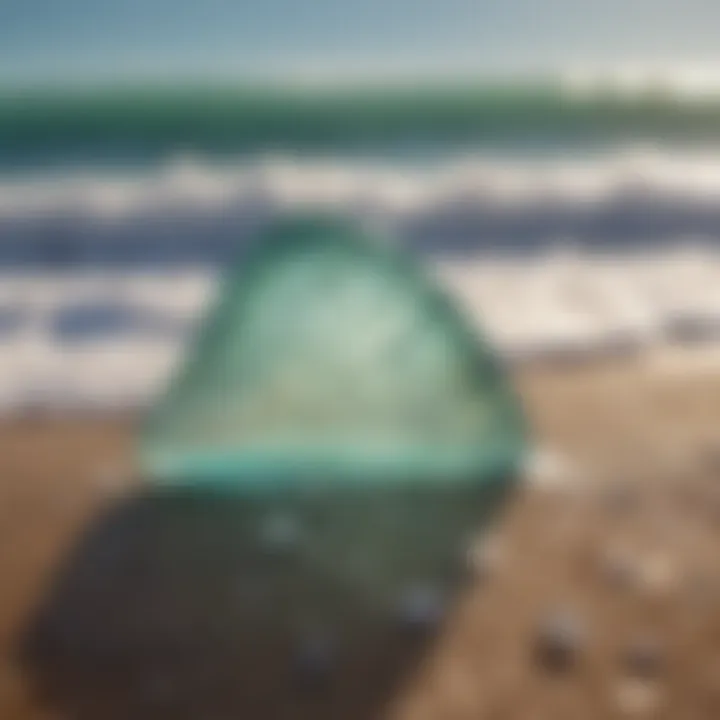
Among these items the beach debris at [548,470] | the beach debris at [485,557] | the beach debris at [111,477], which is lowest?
the beach debris at [548,470]

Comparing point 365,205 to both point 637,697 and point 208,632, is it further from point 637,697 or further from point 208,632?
point 637,697

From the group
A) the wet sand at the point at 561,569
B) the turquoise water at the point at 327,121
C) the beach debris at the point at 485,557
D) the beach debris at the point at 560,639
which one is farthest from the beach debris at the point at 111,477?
the turquoise water at the point at 327,121

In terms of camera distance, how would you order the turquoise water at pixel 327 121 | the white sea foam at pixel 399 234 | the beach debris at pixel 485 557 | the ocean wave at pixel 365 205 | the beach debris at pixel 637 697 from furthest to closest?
the turquoise water at pixel 327 121, the ocean wave at pixel 365 205, the white sea foam at pixel 399 234, the beach debris at pixel 485 557, the beach debris at pixel 637 697

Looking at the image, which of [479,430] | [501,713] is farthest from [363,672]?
[479,430]

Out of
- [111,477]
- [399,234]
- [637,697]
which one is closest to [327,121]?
[399,234]

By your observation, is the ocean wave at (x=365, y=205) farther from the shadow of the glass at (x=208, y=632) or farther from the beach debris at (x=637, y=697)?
the beach debris at (x=637, y=697)


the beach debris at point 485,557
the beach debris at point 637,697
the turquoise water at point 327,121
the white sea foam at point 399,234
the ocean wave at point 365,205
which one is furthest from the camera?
the turquoise water at point 327,121
